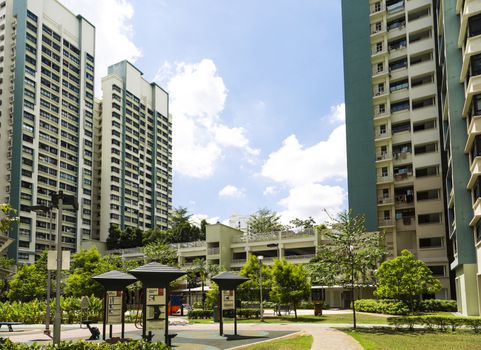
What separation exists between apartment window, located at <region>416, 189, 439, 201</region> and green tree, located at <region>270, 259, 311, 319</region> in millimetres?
27807

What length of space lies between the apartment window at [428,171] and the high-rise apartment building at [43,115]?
64981 mm

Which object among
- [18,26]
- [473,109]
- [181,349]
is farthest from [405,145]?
[18,26]

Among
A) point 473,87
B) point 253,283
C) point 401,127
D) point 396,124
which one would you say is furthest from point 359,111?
point 253,283

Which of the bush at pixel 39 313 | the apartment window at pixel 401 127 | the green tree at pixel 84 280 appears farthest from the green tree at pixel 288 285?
the apartment window at pixel 401 127

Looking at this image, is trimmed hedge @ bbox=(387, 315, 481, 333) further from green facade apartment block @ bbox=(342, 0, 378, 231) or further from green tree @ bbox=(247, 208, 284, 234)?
green tree @ bbox=(247, 208, 284, 234)

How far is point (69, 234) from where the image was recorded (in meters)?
100

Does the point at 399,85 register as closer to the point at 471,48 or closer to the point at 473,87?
the point at 471,48

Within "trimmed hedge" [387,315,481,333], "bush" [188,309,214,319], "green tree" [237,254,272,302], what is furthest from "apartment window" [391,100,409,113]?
"trimmed hedge" [387,315,481,333]

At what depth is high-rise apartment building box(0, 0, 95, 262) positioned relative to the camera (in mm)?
91250

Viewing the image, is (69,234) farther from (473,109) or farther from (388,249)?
(473,109)

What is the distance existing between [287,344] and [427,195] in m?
45.8

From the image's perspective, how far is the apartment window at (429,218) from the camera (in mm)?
59344

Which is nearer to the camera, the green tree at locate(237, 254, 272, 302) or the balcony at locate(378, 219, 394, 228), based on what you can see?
the green tree at locate(237, 254, 272, 302)

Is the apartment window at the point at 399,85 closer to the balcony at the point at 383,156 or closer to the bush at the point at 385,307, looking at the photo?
the balcony at the point at 383,156
